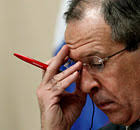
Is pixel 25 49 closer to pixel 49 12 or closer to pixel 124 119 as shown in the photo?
pixel 49 12

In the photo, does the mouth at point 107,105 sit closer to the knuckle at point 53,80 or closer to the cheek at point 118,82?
the cheek at point 118,82

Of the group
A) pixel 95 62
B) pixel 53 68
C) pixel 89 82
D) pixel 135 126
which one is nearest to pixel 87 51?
pixel 95 62

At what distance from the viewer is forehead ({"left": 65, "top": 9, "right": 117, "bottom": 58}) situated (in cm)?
117

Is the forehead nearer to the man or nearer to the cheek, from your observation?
the man

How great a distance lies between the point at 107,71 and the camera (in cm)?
123

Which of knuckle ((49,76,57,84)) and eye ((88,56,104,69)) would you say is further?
knuckle ((49,76,57,84))

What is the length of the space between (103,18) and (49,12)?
1.48m


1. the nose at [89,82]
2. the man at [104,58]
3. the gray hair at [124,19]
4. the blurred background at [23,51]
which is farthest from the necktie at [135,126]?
the blurred background at [23,51]

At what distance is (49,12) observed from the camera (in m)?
2.55

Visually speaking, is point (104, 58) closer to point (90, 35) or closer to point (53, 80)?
point (90, 35)

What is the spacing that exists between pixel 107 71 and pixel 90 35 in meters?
0.21

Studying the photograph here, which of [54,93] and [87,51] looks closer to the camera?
[87,51]

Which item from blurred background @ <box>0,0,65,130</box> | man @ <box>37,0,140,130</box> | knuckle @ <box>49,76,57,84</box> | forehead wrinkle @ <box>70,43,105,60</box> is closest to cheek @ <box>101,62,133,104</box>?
man @ <box>37,0,140,130</box>

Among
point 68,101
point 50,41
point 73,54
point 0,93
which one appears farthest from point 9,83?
point 73,54
